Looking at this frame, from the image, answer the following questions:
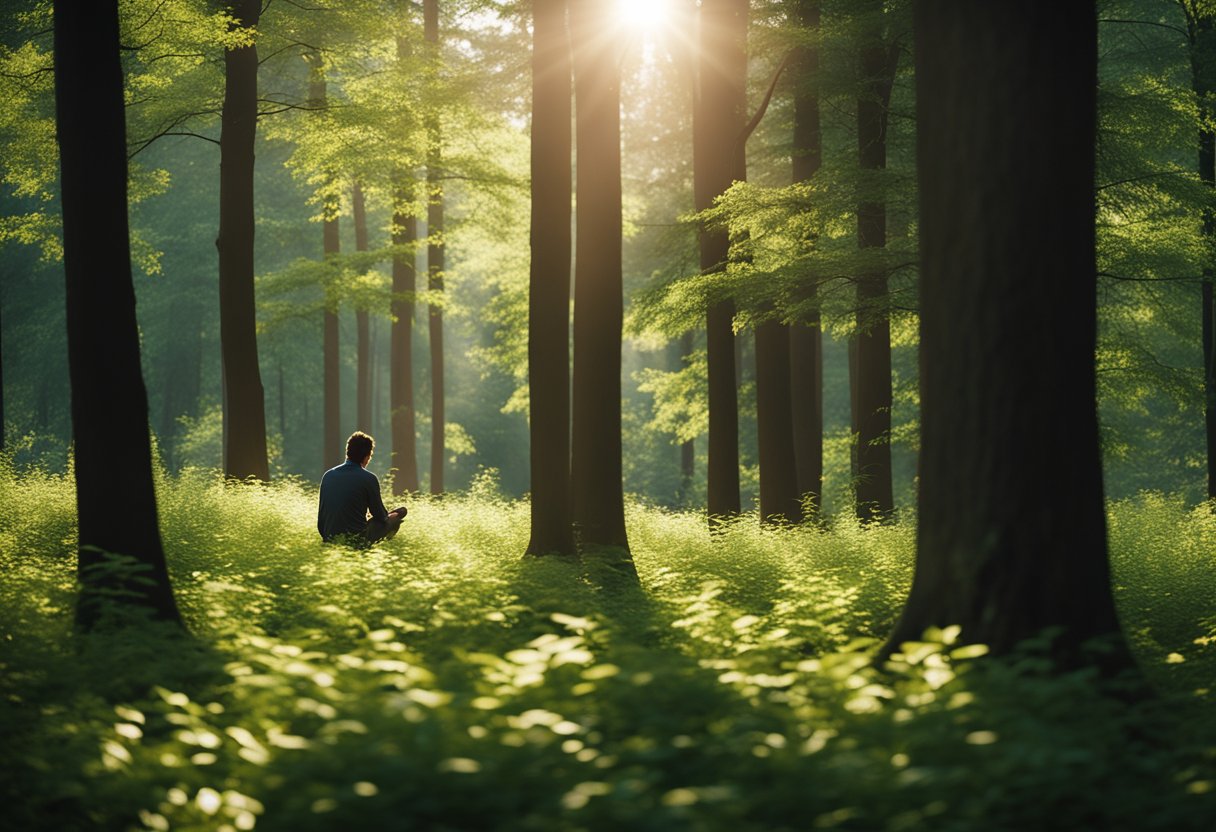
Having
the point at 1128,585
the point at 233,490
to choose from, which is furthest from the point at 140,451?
the point at 1128,585

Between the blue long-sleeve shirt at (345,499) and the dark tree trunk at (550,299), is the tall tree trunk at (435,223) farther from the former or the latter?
the blue long-sleeve shirt at (345,499)

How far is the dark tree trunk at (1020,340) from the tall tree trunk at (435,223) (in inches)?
480

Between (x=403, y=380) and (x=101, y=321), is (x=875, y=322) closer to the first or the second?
(x=101, y=321)

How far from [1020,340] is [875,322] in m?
8.65

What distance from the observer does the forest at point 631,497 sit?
11.5 feet

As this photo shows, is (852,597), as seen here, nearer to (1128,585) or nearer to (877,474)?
(1128,585)

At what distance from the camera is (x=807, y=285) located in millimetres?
13492

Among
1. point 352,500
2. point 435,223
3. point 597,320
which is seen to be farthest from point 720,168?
point 435,223

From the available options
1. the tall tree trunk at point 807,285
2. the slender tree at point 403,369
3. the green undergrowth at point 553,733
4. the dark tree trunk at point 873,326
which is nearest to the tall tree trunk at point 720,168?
the tall tree trunk at point 807,285

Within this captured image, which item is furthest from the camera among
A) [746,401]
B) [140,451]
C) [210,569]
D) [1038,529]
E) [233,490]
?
[746,401]

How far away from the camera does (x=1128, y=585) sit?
30.2 feet

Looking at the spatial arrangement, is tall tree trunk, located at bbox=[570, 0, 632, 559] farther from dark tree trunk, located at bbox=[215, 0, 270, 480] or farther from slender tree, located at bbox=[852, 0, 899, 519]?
dark tree trunk, located at bbox=[215, 0, 270, 480]

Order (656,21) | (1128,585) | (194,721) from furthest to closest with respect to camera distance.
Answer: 1. (656,21)
2. (1128,585)
3. (194,721)

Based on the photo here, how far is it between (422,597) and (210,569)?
2545 mm
